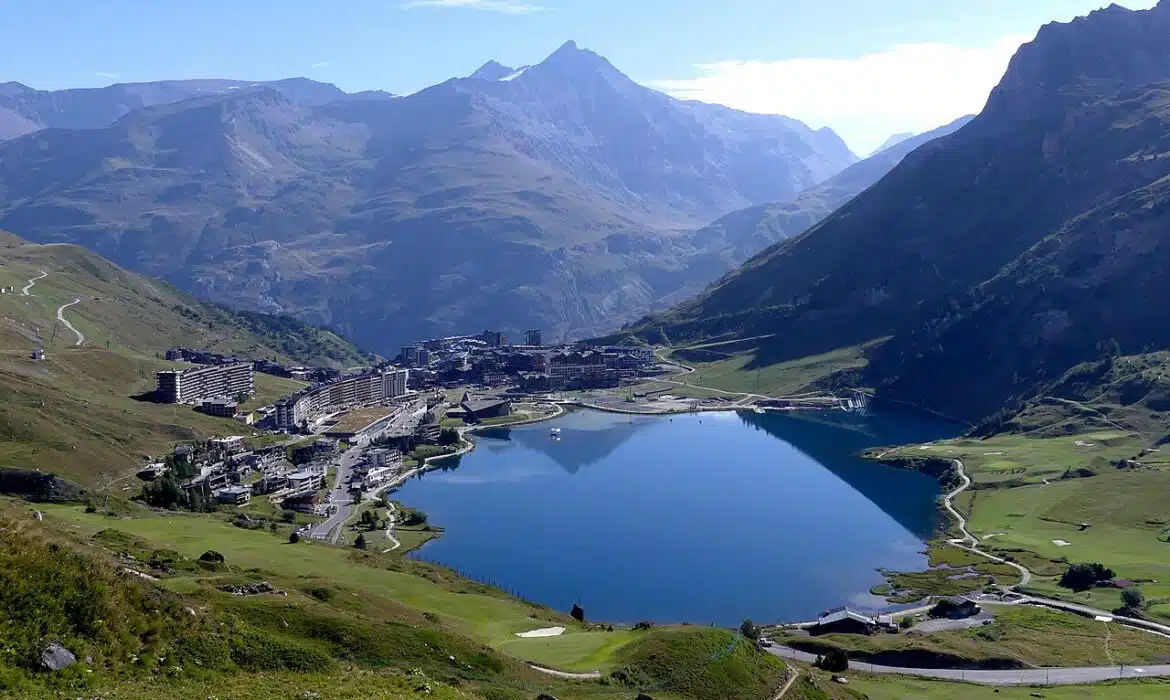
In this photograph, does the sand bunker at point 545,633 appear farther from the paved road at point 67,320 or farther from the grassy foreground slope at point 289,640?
the paved road at point 67,320

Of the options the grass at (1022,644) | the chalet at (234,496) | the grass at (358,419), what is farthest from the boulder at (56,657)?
the grass at (358,419)

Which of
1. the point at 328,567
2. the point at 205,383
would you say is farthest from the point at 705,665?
the point at 205,383

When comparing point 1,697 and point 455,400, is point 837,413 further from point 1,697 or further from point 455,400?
point 1,697

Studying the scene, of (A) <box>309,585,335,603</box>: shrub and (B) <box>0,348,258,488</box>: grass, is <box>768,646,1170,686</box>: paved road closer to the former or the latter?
(A) <box>309,585,335,603</box>: shrub

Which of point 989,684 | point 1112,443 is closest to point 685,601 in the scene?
point 989,684

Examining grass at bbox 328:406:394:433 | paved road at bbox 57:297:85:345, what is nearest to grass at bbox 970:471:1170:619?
grass at bbox 328:406:394:433
